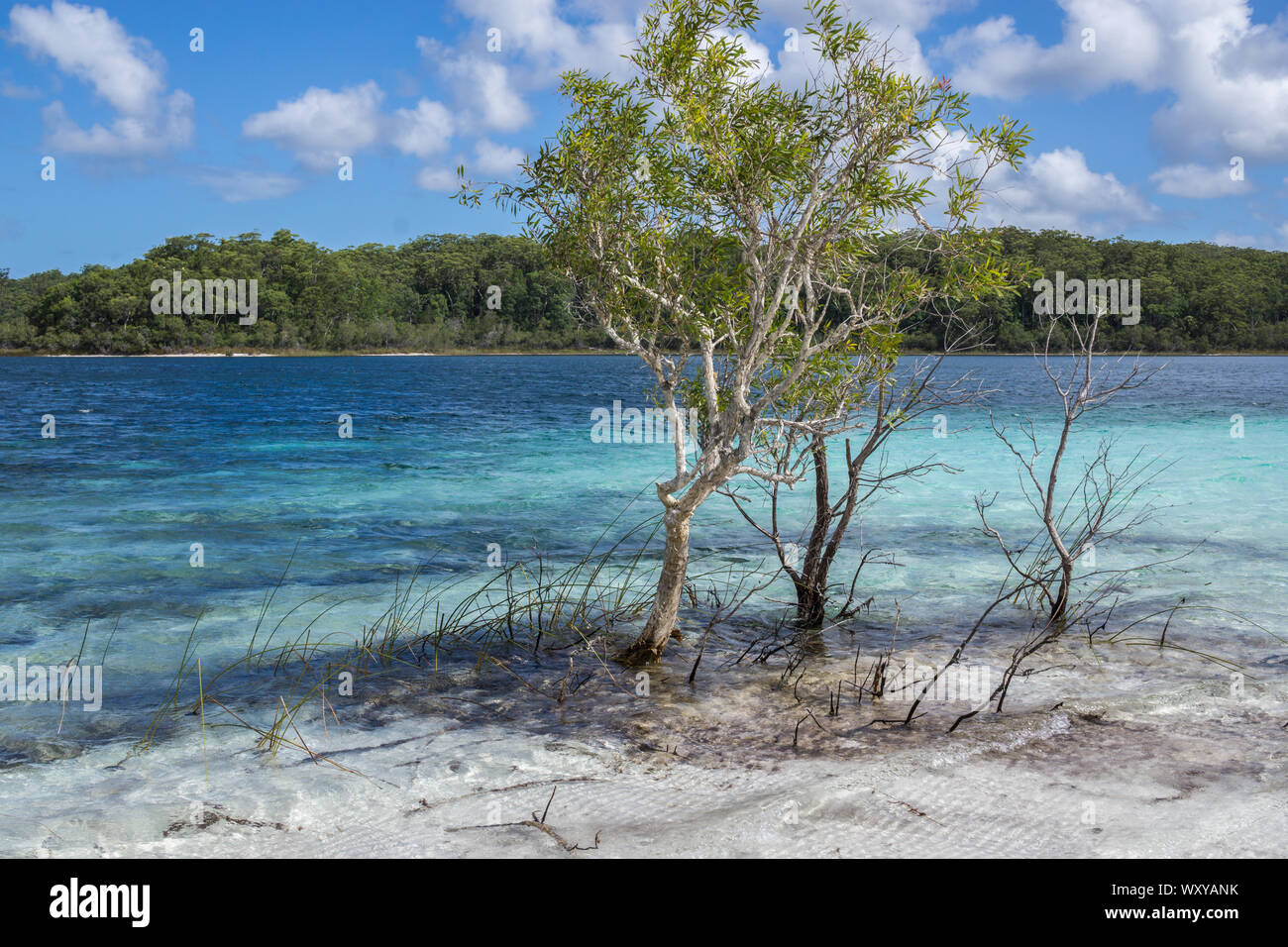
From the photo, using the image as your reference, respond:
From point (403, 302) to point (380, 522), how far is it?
151261mm

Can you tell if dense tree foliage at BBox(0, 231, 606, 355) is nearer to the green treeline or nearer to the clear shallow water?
the green treeline

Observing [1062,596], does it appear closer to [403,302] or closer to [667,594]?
[667,594]

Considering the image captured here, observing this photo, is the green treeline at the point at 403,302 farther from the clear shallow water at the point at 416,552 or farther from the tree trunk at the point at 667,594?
the tree trunk at the point at 667,594

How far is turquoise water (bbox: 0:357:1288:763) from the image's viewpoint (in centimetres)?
1054

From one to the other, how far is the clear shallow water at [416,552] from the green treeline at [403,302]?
3282 inches

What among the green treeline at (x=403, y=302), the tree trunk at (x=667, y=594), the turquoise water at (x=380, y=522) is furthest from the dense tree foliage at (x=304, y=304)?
the tree trunk at (x=667, y=594)

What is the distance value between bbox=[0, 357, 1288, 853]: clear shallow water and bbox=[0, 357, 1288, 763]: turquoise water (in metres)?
0.06

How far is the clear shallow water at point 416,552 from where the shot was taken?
6363 mm

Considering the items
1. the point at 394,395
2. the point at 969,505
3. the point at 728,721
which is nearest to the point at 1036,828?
the point at 728,721

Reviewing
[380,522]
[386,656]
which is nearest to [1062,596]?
[386,656]

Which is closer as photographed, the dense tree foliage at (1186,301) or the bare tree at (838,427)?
the bare tree at (838,427)

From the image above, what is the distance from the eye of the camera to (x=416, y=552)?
14.7m
